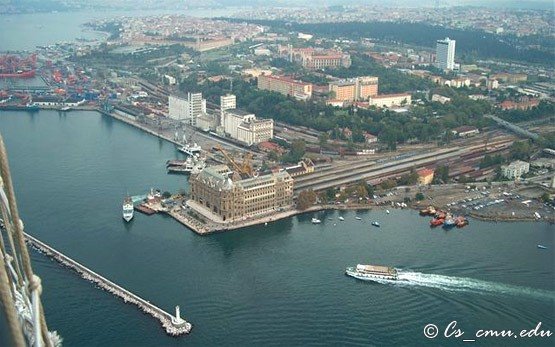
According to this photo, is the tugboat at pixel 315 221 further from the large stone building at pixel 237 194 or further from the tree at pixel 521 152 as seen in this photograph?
the tree at pixel 521 152

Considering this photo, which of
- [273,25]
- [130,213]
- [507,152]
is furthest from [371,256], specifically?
[273,25]

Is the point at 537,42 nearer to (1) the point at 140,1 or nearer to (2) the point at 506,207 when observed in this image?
(2) the point at 506,207

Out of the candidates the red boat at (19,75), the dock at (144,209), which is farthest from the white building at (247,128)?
the red boat at (19,75)

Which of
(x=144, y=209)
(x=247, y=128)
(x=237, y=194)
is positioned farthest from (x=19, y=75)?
(x=237, y=194)

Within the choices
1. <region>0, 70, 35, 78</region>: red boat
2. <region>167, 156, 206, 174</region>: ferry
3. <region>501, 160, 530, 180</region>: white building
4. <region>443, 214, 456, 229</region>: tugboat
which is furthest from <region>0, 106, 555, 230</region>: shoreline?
<region>0, 70, 35, 78</region>: red boat

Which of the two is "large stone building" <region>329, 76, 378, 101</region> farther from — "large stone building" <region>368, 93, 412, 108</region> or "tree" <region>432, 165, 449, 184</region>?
"tree" <region>432, 165, 449, 184</region>

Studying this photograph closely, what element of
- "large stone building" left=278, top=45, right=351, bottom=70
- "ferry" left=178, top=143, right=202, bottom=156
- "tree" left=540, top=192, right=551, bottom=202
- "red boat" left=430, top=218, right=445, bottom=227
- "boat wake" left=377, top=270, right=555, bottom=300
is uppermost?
"large stone building" left=278, top=45, right=351, bottom=70
